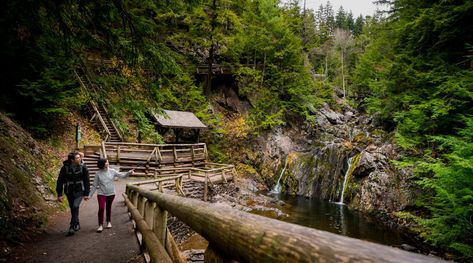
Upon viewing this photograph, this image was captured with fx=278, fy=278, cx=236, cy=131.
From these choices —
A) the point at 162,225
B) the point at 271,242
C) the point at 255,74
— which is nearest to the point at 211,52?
the point at 255,74

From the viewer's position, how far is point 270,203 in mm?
18938

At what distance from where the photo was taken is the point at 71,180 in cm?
715

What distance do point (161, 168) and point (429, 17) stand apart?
17.7 metres

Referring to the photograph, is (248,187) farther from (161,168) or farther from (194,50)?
(194,50)

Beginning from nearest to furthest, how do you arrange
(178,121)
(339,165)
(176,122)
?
(176,122)
(178,121)
(339,165)

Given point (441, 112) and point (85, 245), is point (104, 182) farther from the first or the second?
point (441, 112)

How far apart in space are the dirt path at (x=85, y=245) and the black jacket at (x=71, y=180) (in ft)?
3.76

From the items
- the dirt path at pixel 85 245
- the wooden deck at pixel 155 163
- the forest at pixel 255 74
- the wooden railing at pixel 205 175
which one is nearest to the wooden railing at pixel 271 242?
the dirt path at pixel 85 245

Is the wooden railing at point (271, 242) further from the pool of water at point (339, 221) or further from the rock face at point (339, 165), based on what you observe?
the rock face at point (339, 165)

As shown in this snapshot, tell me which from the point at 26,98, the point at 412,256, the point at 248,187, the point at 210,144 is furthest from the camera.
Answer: the point at 210,144

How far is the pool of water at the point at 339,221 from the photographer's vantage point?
13.0 metres

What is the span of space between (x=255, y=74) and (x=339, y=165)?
13495mm

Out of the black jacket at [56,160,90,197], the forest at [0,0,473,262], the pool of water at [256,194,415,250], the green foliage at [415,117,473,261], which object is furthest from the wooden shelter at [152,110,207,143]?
the green foliage at [415,117,473,261]

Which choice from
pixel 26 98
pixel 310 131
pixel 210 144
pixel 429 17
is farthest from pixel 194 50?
pixel 429 17
